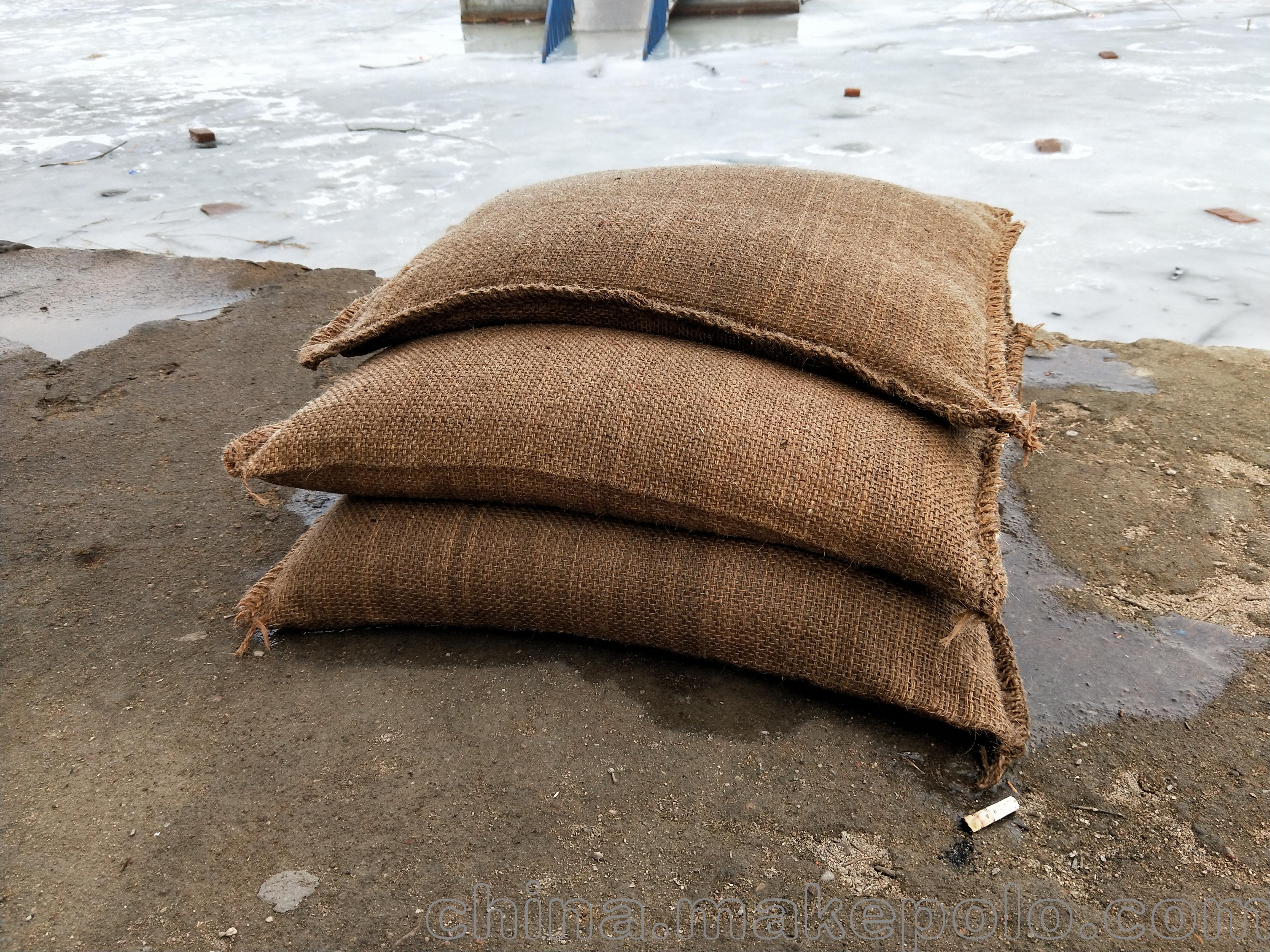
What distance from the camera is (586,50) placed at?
6602 mm

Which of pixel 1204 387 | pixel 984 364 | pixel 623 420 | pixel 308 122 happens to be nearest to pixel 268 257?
pixel 308 122

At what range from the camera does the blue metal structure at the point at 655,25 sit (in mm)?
6434

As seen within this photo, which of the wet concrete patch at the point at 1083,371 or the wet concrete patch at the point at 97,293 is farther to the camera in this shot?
the wet concrete patch at the point at 97,293

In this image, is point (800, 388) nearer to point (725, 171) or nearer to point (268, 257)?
point (725, 171)

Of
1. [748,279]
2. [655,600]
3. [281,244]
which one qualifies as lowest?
[655,600]

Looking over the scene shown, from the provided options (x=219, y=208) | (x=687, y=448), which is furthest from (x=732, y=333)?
(x=219, y=208)

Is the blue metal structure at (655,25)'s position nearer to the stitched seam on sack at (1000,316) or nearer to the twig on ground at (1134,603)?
the stitched seam on sack at (1000,316)

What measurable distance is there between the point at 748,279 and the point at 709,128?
343 centimetres

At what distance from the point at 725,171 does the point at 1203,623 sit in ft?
4.32

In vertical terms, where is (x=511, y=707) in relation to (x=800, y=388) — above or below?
below

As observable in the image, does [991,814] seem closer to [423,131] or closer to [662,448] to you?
[662,448]

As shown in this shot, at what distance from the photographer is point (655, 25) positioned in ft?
21.6

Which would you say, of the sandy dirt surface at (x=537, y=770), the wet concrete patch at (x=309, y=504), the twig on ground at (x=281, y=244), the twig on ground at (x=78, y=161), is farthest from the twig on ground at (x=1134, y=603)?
the twig on ground at (x=78, y=161)

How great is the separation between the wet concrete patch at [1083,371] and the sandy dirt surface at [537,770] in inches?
15.6
